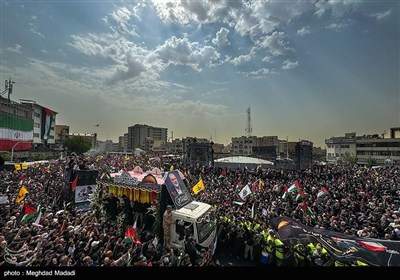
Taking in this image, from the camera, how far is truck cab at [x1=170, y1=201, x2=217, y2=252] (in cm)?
765

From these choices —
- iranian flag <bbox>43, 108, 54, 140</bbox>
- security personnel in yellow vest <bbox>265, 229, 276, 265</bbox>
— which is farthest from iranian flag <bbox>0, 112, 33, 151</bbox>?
iranian flag <bbox>43, 108, 54, 140</bbox>

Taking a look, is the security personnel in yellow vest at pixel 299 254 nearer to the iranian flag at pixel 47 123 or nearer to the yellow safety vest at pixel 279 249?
the yellow safety vest at pixel 279 249

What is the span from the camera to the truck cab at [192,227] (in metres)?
7.65

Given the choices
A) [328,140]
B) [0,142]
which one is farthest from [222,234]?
[328,140]

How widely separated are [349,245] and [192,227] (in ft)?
15.2

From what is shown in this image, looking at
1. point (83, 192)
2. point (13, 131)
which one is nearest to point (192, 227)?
point (83, 192)

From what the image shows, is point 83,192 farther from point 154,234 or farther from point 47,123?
point 47,123

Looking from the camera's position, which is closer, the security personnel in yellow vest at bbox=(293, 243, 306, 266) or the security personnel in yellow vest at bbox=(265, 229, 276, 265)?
the security personnel in yellow vest at bbox=(293, 243, 306, 266)

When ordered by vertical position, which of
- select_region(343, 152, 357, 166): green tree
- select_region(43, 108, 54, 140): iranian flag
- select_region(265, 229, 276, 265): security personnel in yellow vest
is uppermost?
select_region(43, 108, 54, 140): iranian flag

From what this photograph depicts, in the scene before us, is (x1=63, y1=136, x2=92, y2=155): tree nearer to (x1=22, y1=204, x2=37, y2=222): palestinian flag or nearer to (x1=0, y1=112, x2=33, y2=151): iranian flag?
(x1=0, y1=112, x2=33, y2=151): iranian flag

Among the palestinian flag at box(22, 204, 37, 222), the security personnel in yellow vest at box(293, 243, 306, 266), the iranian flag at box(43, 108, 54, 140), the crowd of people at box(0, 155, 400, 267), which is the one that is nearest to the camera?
the crowd of people at box(0, 155, 400, 267)

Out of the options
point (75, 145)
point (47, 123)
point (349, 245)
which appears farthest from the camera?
point (75, 145)

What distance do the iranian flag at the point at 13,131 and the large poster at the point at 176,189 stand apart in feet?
85.1

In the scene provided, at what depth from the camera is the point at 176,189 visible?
345 inches
